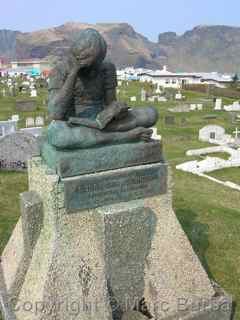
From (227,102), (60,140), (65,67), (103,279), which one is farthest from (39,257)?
(227,102)

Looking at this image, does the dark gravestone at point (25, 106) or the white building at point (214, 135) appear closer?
the white building at point (214, 135)

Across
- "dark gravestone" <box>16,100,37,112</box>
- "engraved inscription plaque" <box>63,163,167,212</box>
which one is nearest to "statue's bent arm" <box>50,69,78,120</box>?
"engraved inscription plaque" <box>63,163,167,212</box>

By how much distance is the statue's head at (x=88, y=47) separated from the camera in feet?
12.0

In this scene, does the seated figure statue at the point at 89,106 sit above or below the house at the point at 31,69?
below

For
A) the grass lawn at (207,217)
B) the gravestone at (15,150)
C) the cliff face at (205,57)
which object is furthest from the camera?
the cliff face at (205,57)

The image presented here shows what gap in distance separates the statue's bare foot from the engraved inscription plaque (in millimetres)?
309

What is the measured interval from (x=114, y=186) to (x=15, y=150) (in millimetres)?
7159

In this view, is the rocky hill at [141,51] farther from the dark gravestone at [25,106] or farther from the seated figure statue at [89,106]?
the seated figure statue at [89,106]

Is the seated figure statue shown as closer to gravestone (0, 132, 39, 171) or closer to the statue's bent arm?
the statue's bent arm

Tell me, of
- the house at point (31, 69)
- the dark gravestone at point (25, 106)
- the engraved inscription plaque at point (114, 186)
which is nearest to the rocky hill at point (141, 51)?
the house at point (31, 69)

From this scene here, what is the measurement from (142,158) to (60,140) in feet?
3.11

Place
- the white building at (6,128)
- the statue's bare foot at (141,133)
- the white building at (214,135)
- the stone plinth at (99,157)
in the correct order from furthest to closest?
1. the white building at (214,135)
2. the white building at (6,128)
3. the statue's bare foot at (141,133)
4. the stone plinth at (99,157)

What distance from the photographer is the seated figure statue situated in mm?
3737

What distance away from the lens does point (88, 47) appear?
3666 mm
